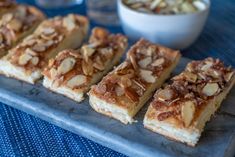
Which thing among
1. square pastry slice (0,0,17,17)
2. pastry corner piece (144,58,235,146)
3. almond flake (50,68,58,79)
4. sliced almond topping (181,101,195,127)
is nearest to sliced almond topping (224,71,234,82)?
pastry corner piece (144,58,235,146)

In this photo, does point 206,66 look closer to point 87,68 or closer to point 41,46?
point 87,68

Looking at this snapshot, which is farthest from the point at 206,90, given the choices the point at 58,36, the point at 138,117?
the point at 58,36

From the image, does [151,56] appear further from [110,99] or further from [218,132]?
[218,132]

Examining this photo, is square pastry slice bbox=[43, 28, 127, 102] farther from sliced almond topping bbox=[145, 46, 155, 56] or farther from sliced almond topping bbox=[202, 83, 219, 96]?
sliced almond topping bbox=[202, 83, 219, 96]

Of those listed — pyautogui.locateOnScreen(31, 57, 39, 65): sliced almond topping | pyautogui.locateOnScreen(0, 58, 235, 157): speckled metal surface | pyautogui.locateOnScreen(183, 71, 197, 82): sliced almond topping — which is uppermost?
pyautogui.locateOnScreen(183, 71, 197, 82): sliced almond topping

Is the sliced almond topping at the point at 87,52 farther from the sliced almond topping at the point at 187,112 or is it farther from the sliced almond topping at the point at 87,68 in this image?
the sliced almond topping at the point at 187,112

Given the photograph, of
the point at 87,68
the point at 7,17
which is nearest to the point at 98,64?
the point at 87,68
